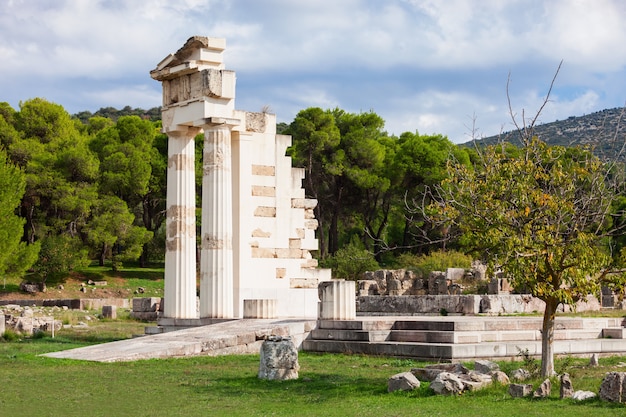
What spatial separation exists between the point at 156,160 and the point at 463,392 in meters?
48.4

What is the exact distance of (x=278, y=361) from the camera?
14.0m

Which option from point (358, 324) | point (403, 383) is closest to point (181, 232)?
point (358, 324)

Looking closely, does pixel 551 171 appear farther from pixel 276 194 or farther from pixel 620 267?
pixel 276 194

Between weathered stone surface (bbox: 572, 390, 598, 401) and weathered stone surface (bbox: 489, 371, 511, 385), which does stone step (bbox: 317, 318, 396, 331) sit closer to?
weathered stone surface (bbox: 489, 371, 511, 385)

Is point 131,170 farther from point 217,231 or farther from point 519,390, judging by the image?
point 519,390

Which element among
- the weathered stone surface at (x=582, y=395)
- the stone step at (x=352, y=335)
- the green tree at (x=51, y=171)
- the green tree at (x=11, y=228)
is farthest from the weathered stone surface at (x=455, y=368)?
the green tree at (x=51, y=171)

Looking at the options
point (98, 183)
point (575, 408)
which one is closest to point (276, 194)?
point (575, 408)

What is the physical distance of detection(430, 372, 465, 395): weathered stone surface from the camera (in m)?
11.7

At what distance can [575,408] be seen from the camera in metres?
10.5

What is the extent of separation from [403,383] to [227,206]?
481 inches

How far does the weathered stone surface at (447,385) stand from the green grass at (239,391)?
0.11m

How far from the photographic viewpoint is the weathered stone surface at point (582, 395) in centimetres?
1104

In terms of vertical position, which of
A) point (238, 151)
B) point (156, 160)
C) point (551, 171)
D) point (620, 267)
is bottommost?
point (620, 267)

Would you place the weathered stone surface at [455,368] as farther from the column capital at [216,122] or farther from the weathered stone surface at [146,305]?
the weathered stone surface at [146,305]
